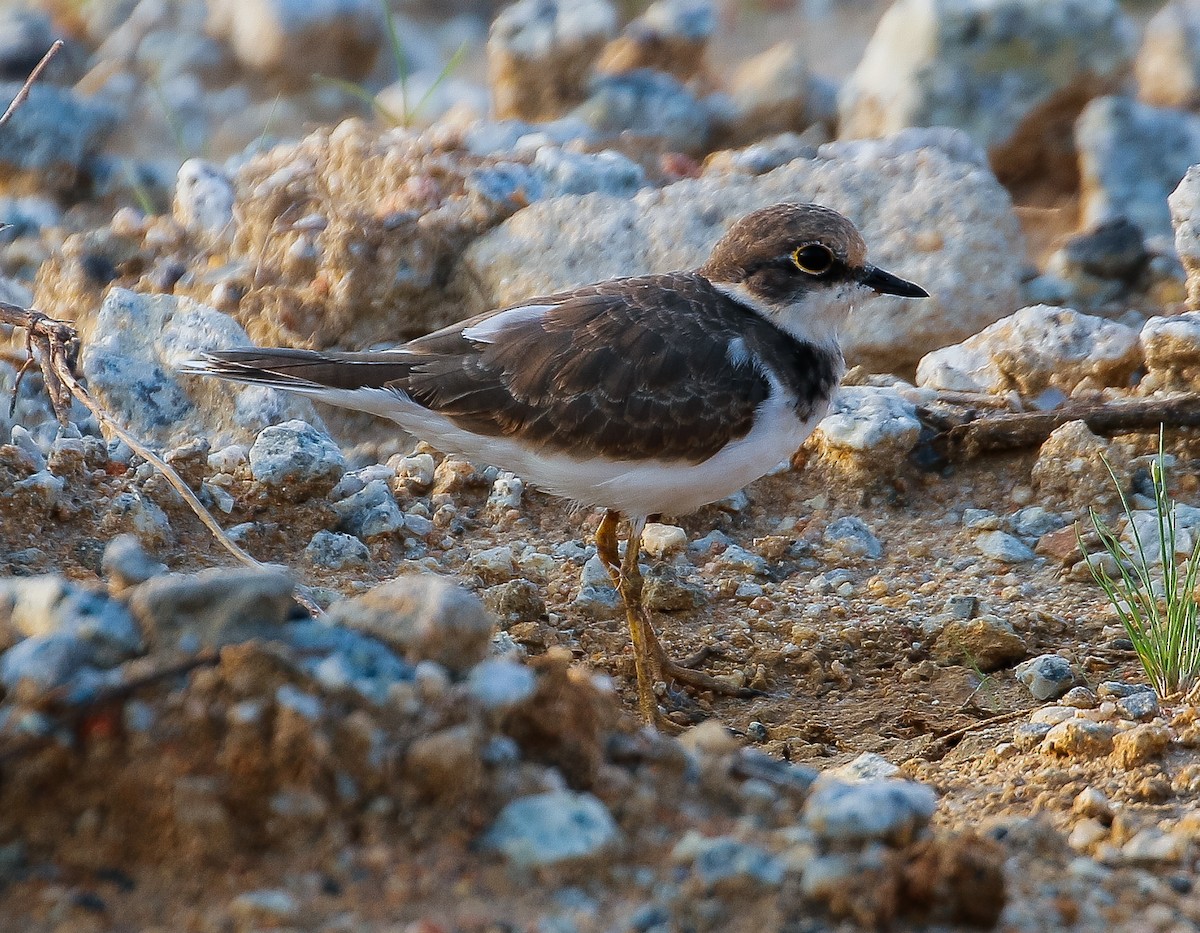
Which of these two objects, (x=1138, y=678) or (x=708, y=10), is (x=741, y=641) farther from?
(x=708, y=10)

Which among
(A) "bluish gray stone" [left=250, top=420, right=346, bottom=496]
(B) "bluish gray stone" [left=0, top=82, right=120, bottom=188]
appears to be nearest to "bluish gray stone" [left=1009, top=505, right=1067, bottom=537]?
(A) "bluish gray stone" [left=250, top=420, right=346, bottom=496]

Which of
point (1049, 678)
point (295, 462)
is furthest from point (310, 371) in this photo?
point (1049, 678)

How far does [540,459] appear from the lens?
164 inches

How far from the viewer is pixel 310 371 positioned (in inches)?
168

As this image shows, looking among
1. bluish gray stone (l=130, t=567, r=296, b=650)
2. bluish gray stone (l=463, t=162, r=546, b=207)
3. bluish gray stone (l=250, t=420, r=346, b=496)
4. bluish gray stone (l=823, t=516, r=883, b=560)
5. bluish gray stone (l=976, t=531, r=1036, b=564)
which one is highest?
bluish gray stone (l=463, t=162, r=546, b=207)

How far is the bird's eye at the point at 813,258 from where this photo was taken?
171 inches

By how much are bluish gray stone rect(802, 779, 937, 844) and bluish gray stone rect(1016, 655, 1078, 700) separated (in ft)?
5.40

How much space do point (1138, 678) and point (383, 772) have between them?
2.37 meters

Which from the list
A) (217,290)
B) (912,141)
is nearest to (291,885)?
(217,290)

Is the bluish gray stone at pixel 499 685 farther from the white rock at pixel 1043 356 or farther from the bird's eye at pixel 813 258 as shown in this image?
the white rock at pixel 1043 356

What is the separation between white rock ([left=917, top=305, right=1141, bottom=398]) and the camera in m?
5.20

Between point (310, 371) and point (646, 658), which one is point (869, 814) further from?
point (310, 371)

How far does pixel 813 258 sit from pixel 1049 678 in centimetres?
140

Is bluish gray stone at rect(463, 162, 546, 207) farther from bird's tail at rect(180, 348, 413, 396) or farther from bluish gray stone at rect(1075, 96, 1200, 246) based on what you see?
bluish gray stone at rect(1075, 96, 1200, 246)
